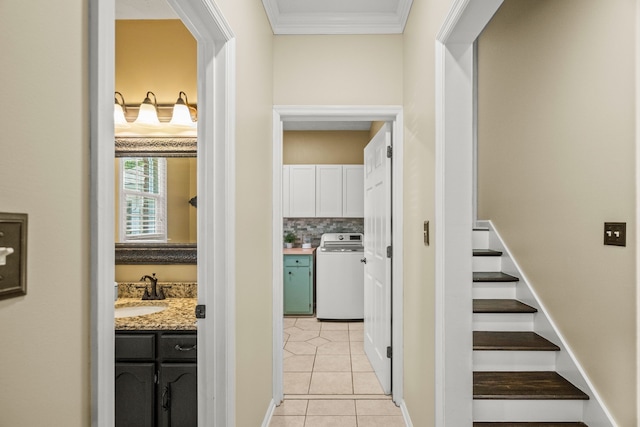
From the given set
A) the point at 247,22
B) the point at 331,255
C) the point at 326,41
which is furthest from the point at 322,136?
the point at 247,22

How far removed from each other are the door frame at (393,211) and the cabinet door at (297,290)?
235 centimetres

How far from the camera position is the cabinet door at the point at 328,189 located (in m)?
5.60

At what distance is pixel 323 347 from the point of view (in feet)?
13.6

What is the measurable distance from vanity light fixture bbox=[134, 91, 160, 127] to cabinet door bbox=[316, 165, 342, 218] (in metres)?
3.23

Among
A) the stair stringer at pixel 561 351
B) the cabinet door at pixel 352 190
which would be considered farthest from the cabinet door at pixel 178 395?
the cabinet door at pixel 352 190

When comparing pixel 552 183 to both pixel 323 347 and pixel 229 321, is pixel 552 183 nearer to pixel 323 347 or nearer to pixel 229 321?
pixel 229 321

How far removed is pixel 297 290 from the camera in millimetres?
5285

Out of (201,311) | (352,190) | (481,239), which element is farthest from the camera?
(352,190)

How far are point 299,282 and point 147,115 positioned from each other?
10.6 feet

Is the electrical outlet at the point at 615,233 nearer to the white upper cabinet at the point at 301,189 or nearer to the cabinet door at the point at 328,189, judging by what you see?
the cabinet door at the point at 328,189

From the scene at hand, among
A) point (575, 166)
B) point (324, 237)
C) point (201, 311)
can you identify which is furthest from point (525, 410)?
point (324, 237)

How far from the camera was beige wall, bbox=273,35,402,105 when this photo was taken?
9.40 ft

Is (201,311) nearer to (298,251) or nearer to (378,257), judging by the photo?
(378,257)

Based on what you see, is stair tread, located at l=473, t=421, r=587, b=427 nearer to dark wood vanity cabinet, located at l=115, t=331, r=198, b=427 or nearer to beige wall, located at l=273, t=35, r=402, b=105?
dark wood vanity cabinet, located at l=115, t=331, r=198, b=427
